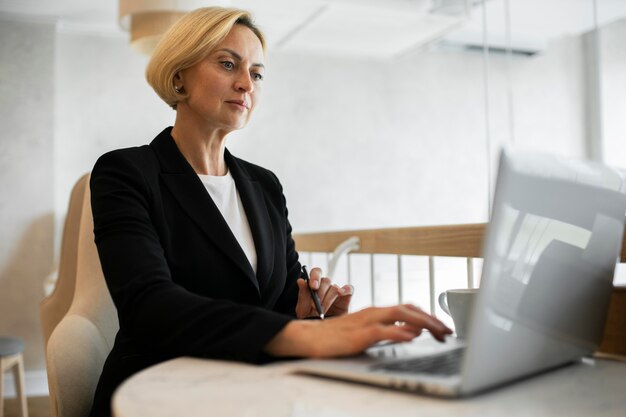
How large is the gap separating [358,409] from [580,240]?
0.94 feet

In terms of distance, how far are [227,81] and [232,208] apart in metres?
0.24

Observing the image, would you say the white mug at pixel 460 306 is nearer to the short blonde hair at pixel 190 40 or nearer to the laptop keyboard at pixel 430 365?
the laptop keyboard at pixel 430 365

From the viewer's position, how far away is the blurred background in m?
3.86

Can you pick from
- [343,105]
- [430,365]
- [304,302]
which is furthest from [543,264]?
[343,105]

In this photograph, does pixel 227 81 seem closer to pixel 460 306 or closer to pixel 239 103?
pixel 239 103

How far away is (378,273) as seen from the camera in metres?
4.79

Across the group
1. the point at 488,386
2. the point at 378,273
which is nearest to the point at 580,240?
the point at 488,386

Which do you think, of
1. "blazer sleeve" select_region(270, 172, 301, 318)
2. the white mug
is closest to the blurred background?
"blazer sleeve" select_region(270, 172, 301, 318)

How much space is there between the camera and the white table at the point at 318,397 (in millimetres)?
474

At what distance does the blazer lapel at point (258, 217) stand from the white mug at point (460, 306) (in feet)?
1.31

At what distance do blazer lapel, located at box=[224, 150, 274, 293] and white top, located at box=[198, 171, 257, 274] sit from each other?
0.04 feet

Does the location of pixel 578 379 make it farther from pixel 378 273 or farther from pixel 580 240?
pixel 378 273

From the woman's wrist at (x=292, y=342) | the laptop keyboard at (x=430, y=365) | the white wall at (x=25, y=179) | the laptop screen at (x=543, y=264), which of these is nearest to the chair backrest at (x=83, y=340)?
the woman's wrist at (x=292, y=342)

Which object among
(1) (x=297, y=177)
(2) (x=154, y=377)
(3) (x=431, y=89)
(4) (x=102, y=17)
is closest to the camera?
(2) (x=154, y=377)
